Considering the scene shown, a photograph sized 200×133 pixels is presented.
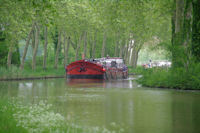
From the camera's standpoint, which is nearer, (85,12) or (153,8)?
(153,8)

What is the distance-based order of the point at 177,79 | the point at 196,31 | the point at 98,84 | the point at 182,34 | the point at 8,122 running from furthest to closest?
the point at 98,84, the point at 182,34, the point at 177,79, the point at 196,31, the point at 8,122

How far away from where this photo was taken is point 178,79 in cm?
2220

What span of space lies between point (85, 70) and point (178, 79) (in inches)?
678

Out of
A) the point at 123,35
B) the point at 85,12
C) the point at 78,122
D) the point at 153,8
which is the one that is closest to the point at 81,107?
the point at 78,122

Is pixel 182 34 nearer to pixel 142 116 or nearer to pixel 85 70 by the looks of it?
pixel 142 116

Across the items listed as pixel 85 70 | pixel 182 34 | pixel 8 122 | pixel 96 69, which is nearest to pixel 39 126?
pixel 8 122

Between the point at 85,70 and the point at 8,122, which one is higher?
the point at 85,70

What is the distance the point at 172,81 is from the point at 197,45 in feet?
7.54

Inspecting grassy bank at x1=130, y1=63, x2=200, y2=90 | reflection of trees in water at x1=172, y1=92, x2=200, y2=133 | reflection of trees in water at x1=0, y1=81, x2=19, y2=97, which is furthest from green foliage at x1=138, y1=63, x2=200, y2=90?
reflection of trees in water at x1=0, y1=81, x2=19, y2=97

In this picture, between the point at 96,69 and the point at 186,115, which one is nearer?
the point at 186,115

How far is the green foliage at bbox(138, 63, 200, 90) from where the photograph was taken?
20.8 metres

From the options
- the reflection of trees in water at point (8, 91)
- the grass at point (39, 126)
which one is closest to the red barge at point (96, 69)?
the reflection of trees in water at point (8, 91)

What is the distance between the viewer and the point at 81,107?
13.2 m

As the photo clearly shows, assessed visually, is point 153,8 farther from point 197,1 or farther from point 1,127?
point 1,127
